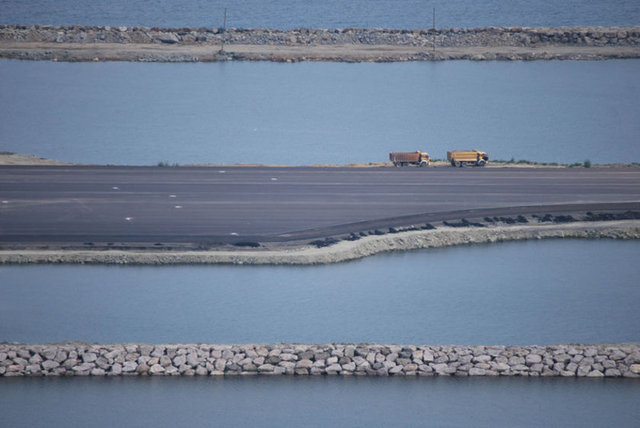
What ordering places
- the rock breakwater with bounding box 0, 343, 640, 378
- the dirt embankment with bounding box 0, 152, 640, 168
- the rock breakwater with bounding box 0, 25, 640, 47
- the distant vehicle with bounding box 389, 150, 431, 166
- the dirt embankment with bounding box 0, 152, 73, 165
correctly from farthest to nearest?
the rock breakwater with bounding box 0, 25, 640, 47
the distant vehicle with bounding box 389, 150, 431, 166
the dirt embankment with bounding box 0, 152, 640, 168
the dirt embankment with bounding box 0, 152, 73, 165
the rock breakwater with bounding box 0, 343, 640, 378

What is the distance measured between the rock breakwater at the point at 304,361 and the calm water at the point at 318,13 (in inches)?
4532

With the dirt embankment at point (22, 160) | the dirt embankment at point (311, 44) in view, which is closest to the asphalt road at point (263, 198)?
the dirt embankment at point (22, 160)

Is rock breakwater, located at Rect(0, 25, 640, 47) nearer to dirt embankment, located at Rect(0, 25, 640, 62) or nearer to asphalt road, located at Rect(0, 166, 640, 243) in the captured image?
dirt embankment, located at Rect(0, 25, 640, 62)

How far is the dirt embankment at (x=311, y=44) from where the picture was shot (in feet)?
455

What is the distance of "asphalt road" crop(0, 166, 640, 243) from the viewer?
7331cm

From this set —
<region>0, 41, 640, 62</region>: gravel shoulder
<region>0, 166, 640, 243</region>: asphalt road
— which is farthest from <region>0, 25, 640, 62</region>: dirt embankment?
<region>0, 166, 640, 243</region>: asphalt road

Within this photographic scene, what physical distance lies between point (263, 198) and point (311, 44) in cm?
6738

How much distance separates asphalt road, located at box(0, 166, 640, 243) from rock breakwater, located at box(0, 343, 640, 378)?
16011 millimetres

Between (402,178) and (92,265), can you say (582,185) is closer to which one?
(402,178)

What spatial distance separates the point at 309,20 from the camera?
178 meters

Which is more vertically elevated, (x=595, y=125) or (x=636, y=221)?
(x=595, y=125)

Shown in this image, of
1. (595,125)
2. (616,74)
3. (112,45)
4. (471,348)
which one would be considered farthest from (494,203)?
(112,45)

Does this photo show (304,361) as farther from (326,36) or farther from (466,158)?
(326,36)

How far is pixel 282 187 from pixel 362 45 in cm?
6568
